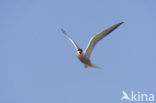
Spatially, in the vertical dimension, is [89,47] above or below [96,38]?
below

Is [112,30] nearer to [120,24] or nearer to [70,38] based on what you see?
[120,24]

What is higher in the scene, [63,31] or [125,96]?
[63,31]

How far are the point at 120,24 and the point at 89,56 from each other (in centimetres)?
141

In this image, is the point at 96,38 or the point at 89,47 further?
the point at 89,47

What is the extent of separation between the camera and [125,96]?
10984 mm

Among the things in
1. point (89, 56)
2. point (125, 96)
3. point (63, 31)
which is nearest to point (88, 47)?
point (89, 56)

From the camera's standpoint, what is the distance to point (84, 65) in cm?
1066

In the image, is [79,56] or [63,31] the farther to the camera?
[63,31]

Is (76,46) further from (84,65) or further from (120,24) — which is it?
(120,24)

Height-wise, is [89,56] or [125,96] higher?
[89,56]

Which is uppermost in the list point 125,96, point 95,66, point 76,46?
point 76,46

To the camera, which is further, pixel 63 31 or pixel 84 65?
pixel 63 31

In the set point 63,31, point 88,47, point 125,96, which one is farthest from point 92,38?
point 125,96

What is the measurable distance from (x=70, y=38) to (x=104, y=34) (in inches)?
43.3
